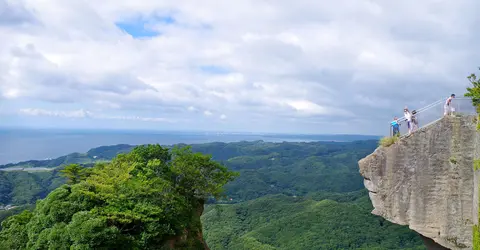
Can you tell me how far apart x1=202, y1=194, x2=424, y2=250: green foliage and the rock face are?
60.3 metres

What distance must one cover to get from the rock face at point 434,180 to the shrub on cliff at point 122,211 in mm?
10256

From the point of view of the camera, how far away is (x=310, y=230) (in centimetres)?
9300

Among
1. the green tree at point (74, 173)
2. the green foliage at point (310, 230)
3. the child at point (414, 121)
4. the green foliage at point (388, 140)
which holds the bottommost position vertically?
the green foliage at point (310, 230)

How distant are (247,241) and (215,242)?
513 inches

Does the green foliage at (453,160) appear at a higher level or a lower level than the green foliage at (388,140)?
lower

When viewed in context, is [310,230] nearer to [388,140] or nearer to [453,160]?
[388,140]

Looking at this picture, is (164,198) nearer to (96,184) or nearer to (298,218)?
(96,184)

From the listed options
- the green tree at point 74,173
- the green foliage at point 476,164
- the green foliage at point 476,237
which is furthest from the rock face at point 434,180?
the green tree at point 74,173

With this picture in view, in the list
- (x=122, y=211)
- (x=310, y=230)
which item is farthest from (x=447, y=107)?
(x=310, y=230)

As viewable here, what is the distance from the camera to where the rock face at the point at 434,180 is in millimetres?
13188

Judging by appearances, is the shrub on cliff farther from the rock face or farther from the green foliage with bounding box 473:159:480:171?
the green foliage with bounding box 473:159:480:171

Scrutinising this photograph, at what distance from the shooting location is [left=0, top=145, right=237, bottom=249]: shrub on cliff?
14.9m

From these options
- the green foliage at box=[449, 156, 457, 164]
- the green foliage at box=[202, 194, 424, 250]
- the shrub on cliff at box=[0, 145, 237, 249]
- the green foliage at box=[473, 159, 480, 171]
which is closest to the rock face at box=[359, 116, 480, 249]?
the green foliage at box=[449, 156, 457, 164]

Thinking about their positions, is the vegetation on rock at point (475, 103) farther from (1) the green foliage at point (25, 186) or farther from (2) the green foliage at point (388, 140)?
(1) the green foliage at point (25, 186)
